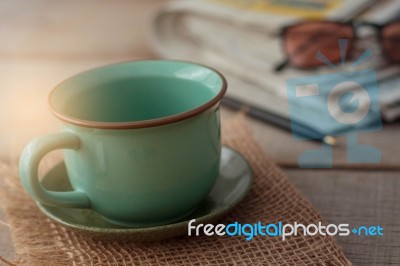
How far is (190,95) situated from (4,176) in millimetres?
184

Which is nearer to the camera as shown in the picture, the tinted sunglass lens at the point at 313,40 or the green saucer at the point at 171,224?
the green saucer at the point at 171,224

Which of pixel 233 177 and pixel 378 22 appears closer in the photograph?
pixel 233 177

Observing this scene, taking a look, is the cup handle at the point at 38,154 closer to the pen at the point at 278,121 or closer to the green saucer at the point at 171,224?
the green saucer at the point at 171,224

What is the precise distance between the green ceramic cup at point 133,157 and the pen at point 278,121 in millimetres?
174

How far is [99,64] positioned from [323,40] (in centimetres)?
31

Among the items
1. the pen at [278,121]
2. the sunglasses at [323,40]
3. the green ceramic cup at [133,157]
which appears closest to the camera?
the green ceramic cup at [133,157]

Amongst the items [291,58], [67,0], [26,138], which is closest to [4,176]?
[26,138]

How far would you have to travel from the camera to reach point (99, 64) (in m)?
0.82

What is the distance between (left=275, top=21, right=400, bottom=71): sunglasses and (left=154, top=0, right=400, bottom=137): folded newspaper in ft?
0.04

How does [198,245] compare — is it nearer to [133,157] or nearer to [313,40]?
[133,157]

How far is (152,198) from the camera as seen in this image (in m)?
0.41

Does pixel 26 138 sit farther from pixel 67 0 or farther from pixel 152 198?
→ pixel 67 0

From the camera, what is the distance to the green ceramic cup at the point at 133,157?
394mm

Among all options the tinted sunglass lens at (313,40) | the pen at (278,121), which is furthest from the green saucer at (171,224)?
the tinted sunglass lens at (313,40)
